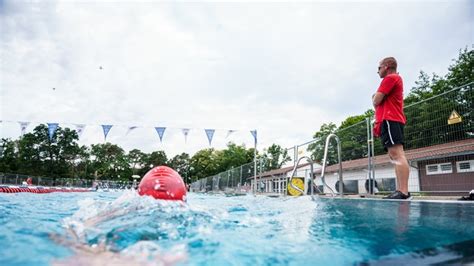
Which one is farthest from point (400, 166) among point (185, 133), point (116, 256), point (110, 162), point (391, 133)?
point (110, 162)

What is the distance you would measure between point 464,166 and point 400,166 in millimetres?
2536

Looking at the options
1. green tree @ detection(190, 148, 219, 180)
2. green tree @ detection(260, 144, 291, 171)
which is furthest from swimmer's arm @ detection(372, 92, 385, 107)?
green tree @ detection(190, 148, 219, 180)

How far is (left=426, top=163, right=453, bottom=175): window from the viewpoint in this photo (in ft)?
16.1

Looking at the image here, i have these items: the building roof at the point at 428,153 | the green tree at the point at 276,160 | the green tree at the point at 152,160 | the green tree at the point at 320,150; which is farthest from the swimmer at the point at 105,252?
the green tree at the point at 152,160

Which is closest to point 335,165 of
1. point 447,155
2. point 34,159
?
point 447,155

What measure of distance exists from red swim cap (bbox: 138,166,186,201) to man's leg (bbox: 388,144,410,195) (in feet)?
8.77

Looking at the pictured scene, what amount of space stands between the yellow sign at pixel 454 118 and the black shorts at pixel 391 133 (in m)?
2.08

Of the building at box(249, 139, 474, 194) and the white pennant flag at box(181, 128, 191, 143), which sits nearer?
the building at box(249, 139, 474, 194)

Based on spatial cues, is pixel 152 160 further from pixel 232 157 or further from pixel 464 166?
pixel 464 166

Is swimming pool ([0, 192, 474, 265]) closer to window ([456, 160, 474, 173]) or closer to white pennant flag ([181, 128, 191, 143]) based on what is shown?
window ([456, 160, 474, 173])

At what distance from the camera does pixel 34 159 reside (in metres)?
47.3

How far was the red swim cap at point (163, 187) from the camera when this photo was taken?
112 inches

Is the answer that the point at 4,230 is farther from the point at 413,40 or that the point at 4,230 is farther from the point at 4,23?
the point at 413,40

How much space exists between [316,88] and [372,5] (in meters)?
6.85
